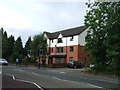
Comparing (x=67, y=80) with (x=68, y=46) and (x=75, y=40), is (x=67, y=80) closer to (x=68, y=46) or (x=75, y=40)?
(x=75, y=40)

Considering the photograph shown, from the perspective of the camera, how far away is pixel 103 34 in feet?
82.9

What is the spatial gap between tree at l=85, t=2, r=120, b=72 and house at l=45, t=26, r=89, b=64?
2096cm

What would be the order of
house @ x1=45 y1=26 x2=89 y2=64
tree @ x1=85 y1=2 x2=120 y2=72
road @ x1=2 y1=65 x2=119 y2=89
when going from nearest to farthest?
road @ x1=2 y1=65 x2=119 y2=89 → tree @ x1=85 y1=2 x2=120 y2=72 → house @ x1=45 y1=26 x2=89 y2=64

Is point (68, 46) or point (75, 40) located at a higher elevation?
point (75, 40)

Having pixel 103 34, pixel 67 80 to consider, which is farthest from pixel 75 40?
pixel 67 80

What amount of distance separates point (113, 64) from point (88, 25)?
258 inches

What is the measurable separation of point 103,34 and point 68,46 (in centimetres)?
2618

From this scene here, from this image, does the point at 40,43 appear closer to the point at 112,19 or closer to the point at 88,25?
the point at 88,25

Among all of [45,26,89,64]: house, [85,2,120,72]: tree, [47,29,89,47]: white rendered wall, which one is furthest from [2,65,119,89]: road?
[47,29,89,47]: white rendered wall

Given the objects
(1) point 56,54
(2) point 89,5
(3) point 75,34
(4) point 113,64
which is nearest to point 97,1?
(2) point 89,5

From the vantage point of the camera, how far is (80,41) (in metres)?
49.0

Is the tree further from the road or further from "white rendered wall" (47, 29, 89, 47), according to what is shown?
"white rendered wall" (47, 29, 89, 47)

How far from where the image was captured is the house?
159ft

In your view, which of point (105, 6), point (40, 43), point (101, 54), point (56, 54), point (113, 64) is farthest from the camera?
point (56, 54)
